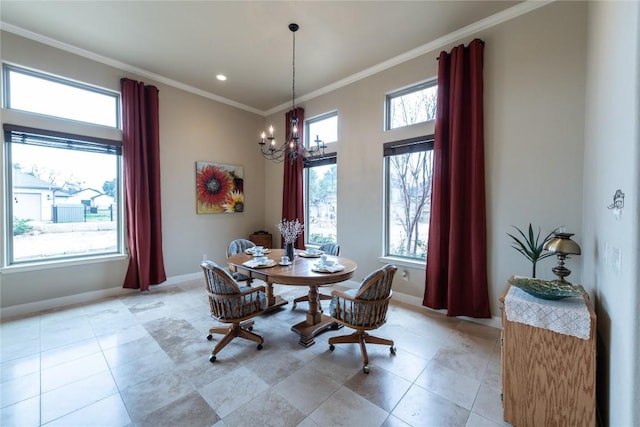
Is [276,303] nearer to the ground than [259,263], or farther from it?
nearer to the ground

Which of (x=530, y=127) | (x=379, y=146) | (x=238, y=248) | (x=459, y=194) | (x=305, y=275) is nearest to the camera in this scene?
(x=305, y=275)

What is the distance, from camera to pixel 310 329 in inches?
107

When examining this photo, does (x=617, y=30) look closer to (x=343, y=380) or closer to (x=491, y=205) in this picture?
(x=491, y=205)

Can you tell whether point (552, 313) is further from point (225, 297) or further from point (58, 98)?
point (58, 98)

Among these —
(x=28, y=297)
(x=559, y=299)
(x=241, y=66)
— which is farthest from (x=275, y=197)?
(x=559, y=299)

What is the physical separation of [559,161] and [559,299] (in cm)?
167

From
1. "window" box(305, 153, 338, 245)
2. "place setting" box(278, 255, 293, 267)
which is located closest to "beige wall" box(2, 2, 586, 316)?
"window" box(305, 153, 338, 245)

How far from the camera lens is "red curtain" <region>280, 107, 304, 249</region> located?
4914 millimetres

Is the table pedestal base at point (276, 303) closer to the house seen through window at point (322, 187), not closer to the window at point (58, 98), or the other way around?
the house seen through window at point (322, 187)

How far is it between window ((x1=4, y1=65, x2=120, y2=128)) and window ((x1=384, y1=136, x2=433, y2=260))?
430 centimetres

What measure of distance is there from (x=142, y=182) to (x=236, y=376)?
338 cm

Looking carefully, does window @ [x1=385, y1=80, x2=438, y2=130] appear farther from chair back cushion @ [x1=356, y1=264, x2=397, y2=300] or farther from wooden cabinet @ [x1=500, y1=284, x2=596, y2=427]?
wooden cabinet @ [x1=500, y1=284, x2=596, y2=427]

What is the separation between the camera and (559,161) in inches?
100

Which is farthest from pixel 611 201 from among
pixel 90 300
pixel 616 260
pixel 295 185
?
pixel 90 300
